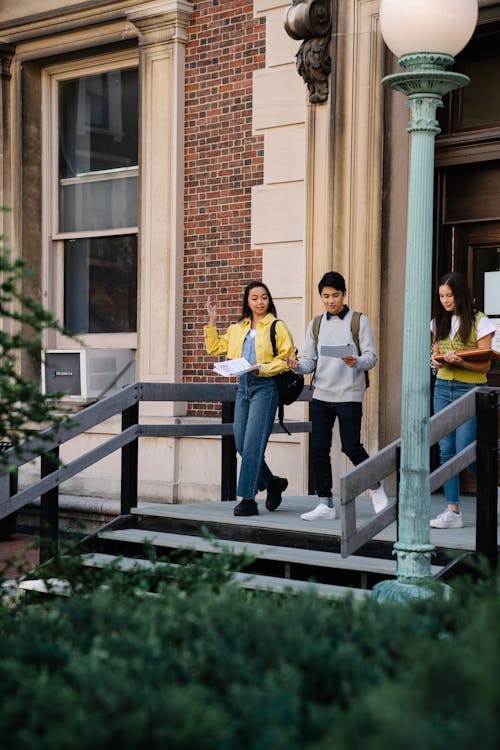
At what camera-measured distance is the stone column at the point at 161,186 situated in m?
10.9

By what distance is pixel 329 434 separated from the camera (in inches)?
294

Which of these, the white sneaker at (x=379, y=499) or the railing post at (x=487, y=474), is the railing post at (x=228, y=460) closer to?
the white sneaker at (x=379, y=499)

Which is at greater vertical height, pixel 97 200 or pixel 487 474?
pixel 97 200

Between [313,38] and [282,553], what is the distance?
16.1ft

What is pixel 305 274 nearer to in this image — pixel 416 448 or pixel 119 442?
pixel 119 442

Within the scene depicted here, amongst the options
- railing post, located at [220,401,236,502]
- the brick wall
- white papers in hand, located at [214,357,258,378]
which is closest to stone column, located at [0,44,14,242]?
the brick wall

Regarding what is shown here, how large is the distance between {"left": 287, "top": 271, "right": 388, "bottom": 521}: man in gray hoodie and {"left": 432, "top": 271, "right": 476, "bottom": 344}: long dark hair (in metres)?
0.46

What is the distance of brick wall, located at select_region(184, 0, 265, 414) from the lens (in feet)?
34.4

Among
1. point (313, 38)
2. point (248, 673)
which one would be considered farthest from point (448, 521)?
point (313, 38)

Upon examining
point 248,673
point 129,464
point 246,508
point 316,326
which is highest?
point 316,326

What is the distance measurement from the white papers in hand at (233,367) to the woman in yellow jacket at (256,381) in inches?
5.1

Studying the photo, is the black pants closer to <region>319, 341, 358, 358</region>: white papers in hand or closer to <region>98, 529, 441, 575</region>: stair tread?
<region>319, 341, 358, 358</region>: white papers in hand

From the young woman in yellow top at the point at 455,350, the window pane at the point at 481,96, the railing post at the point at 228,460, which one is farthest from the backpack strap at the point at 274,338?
the window pane at the point at 481,96

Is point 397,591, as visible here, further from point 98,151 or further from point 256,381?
point 98,151
